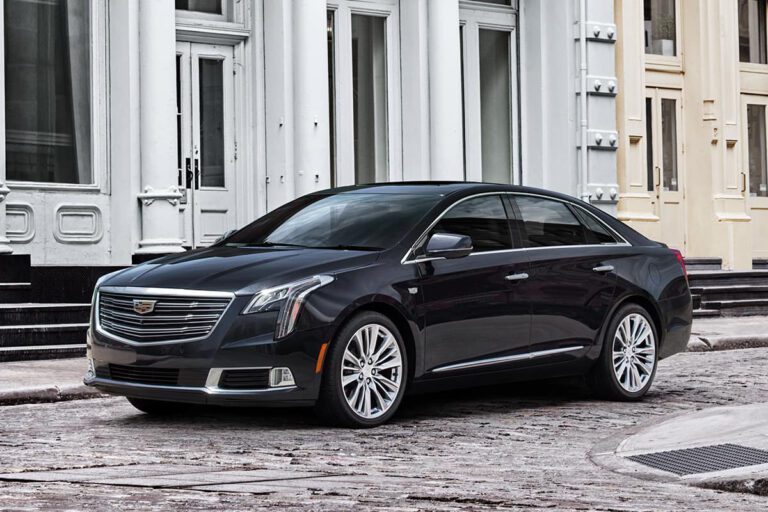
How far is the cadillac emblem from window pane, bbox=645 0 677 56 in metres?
16.2

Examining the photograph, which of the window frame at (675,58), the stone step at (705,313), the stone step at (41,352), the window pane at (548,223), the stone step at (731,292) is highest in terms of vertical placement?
the window frame at (675,58)

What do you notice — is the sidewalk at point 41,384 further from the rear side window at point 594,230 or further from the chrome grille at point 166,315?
the rear side window at point 594,230

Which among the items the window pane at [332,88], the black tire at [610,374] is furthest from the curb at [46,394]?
the window pane at [332,88]

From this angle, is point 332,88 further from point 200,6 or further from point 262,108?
point 200,6

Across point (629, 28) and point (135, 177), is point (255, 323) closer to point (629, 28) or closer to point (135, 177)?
point (135, 177)

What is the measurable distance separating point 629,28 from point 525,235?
1251 cm

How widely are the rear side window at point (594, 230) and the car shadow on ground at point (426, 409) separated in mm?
1173

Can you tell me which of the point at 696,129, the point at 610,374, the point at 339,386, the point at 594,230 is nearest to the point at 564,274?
the point at 594,230

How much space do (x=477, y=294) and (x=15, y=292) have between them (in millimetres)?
6397

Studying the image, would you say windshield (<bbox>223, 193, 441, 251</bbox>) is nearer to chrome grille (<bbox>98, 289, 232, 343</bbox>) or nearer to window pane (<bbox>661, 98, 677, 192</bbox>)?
chrome grille (<bbox>98, 289, 232, 343</bbox>)

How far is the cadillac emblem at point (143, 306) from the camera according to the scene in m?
8.12

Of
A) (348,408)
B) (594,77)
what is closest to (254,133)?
(594,77)

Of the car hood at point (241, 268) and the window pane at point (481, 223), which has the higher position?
the window pane at point (481, 223)

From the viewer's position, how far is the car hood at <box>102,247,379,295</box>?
805 cm
